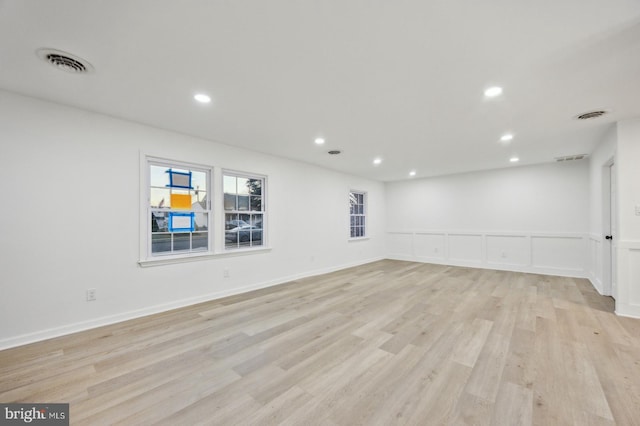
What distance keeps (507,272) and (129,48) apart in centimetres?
749

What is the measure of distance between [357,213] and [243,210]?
375 cm

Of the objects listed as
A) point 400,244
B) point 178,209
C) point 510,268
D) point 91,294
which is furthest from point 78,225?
point 510,268

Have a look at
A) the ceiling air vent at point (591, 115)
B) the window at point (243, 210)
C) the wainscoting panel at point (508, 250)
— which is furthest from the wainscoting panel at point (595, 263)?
the window at point (243, 210)

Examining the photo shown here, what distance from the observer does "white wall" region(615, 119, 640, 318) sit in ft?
10.7

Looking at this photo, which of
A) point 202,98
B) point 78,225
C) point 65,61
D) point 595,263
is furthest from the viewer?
point 595,263

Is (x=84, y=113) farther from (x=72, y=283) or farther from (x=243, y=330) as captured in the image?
(x=243, y=330)

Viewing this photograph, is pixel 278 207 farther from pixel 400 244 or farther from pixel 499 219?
pixel 499 219

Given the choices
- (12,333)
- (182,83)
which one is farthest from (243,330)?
(182,83)

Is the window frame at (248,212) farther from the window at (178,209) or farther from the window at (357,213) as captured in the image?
the window at (357,213)

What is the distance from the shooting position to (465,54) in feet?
6.64

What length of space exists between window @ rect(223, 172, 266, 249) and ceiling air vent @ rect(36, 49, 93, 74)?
2285 millimetres

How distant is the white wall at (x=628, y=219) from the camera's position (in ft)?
10.7

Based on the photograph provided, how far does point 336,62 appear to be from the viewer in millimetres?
2143

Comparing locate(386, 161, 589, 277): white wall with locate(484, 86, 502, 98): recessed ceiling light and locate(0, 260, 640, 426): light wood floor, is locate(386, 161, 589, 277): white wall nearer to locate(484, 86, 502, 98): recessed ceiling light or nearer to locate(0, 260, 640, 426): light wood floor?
locate(0, 260, 640, 426): light wood floor
